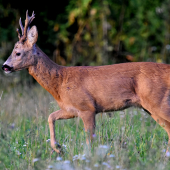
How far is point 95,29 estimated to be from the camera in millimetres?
12781

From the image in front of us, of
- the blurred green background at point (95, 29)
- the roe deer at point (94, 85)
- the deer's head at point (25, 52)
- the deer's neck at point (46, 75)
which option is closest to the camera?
the roe deer at point (94, 85)

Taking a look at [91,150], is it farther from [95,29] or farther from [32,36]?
[95,29]

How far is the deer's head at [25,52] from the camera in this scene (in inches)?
230

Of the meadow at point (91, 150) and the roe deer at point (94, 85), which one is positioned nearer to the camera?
the meadow at point (91, 150)

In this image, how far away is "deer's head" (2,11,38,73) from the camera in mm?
5845

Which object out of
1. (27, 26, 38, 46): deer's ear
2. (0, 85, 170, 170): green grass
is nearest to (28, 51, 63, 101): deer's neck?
(27, 26, 38, 46): deer's ear

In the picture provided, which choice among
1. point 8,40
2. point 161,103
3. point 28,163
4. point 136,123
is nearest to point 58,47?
point 8,40

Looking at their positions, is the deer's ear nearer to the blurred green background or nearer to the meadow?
the meadow

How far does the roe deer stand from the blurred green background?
17.6ft

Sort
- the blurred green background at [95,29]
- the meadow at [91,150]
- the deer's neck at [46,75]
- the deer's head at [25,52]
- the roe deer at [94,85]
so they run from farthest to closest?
the blurred green background at [95,29]
the deer's neck at [46,75]
the deer's head at [25,52]
the roe deer at [94,85]
the meadow at [91,150]

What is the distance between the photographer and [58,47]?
41.5ft

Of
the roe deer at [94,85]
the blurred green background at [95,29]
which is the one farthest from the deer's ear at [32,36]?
the blurred green background at [95,29]

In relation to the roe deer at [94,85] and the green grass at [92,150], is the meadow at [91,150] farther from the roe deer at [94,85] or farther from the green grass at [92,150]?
the roe deer at [94,85]

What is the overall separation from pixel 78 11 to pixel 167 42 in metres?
3.54
